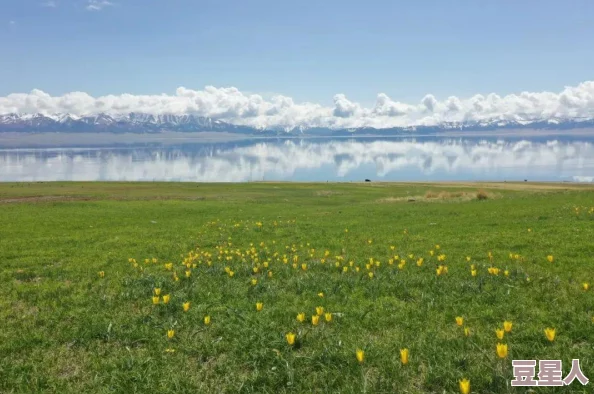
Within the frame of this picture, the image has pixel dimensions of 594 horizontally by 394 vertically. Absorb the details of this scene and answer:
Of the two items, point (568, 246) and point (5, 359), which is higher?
point (568, 246)

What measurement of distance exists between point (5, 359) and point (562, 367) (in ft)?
26.8

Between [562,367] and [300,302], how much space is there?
4726mm

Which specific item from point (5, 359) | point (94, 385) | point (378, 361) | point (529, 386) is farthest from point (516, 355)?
Answer: point (5, 359)

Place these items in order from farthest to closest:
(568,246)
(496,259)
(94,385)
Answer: (568,246) → (496,259) → (94,385)

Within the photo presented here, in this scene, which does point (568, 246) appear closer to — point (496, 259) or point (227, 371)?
point (496, 259)

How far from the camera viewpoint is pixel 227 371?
6.13 m

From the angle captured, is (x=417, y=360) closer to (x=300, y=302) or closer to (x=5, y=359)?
(x=300, y=302)

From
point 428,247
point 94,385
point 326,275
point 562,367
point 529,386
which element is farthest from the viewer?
point 428,247

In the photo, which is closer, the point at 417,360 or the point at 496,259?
the point at 417,360

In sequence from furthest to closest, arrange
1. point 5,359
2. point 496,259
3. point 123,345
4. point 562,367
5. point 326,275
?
point 496,259 < point 326,275 < point 123,345 < point 5,359 < point 562,367

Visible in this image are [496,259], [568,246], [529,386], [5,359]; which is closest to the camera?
[529,386]

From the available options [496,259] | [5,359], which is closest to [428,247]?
[496,259]

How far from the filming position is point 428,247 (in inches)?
564

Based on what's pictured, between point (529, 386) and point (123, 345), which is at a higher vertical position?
point (529, 386)
